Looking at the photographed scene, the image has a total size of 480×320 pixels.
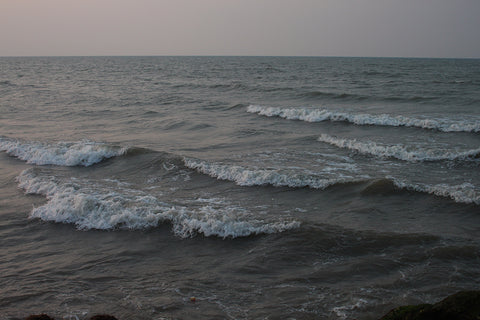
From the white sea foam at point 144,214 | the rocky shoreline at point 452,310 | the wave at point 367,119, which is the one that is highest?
the wave at point 367,119

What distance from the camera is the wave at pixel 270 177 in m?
9.51

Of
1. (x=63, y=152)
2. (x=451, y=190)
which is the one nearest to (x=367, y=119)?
(x=451, y=190)

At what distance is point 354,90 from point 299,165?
1954cm

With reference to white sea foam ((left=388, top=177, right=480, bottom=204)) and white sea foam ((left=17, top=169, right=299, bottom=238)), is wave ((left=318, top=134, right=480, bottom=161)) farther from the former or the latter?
white sea foam ((left=17, top=169, right=299, bottom=238))

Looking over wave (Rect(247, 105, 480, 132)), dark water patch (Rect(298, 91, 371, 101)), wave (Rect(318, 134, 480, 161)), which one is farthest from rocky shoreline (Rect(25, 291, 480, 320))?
dark water patch (Rect(298, 91, 371, 101))

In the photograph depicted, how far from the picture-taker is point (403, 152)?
39.6ft

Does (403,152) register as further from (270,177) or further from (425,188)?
(270,177)

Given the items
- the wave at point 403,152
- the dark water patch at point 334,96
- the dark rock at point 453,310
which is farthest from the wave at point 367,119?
the dark rock at point 453,310

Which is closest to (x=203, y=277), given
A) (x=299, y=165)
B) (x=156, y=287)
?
(x=156, y=287)

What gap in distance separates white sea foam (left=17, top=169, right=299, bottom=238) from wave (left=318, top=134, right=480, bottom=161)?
20.8 ft

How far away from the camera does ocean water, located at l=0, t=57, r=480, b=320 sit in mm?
5012

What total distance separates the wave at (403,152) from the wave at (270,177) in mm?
2930

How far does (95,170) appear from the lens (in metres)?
11.6

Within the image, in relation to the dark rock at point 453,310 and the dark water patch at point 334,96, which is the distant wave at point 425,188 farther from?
the dark water patch at point 334,96
